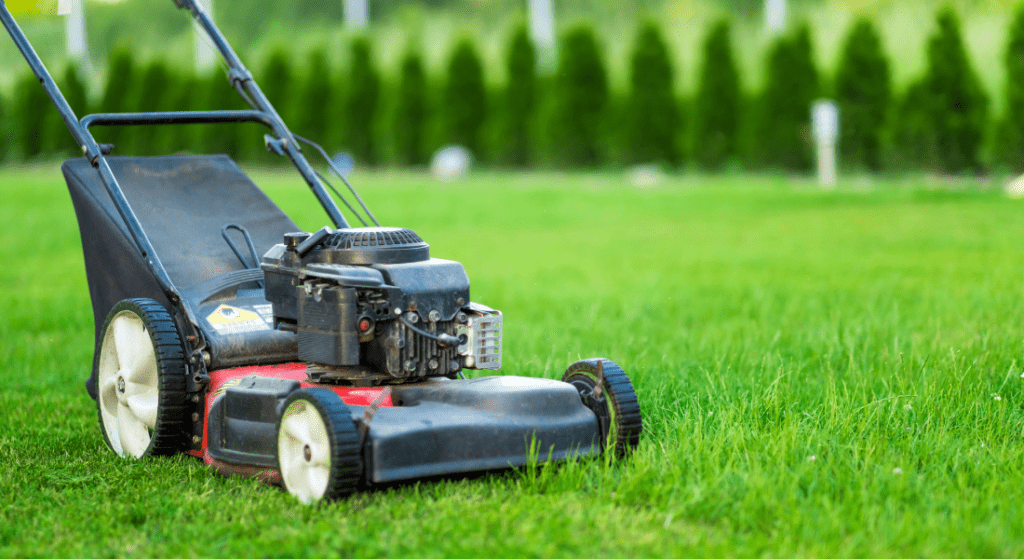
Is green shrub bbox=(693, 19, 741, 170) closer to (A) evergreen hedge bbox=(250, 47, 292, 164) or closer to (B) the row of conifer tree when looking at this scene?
(B) the row of conifer tree

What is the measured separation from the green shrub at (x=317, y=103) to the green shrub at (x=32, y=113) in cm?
637

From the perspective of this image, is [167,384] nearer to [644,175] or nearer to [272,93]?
[644,175]

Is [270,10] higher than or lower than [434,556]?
higher

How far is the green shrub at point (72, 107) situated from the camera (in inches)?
870

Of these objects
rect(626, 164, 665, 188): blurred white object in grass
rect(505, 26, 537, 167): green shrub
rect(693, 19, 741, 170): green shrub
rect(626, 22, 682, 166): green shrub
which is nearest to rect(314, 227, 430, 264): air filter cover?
rect(626, 164, 665, 188): blurred white object in grass

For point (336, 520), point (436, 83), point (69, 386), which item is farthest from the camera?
point (436, 83)

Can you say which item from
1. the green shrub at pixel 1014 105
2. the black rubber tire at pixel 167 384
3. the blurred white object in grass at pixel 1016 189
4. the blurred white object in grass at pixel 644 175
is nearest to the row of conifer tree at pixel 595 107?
the green shrub at pixel 1014 105

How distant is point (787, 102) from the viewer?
17109 mm

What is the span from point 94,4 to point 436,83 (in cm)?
1548

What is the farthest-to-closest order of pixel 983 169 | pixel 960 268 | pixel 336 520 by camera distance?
pixel 983 169
pixel 960 268
pixel 336 520

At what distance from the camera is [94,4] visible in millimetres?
31359

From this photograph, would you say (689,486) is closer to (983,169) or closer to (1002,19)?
(983,169)

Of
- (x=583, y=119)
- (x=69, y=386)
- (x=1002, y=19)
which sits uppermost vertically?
(x=1002, y=19)

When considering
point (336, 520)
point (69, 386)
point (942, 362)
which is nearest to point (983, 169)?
point (942, 362)
